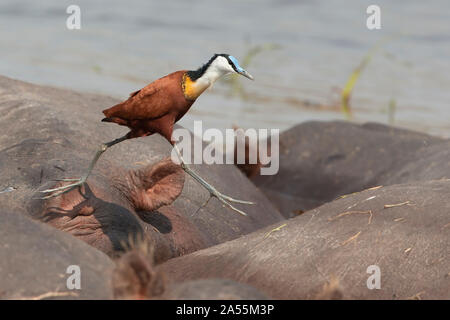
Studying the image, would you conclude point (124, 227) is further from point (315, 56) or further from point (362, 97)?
point (315, 56)

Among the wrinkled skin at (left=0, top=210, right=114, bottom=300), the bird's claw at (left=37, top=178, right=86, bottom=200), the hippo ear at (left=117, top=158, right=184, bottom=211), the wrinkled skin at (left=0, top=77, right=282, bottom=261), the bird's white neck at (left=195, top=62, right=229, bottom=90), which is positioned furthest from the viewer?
the hippo ear at (left=117, top=158, right=184, bottom=211)

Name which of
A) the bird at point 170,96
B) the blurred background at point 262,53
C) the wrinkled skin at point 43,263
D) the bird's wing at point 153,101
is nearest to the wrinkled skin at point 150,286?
the wrinkled skin at point 43,263

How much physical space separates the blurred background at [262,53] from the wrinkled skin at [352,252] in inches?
208

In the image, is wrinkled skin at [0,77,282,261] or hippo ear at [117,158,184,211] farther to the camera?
hippo ear at [117,158,184,211]

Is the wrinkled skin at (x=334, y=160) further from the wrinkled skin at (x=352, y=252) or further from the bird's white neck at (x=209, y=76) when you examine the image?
the bird's white neck at (x=209, y=76)

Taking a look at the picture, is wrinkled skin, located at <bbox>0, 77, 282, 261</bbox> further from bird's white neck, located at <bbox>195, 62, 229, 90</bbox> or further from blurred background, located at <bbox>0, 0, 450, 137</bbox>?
blurred background, located at <bbox>0, 0, 450, 137</bbox>

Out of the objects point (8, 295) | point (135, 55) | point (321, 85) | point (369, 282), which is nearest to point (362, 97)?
point (321, 85)

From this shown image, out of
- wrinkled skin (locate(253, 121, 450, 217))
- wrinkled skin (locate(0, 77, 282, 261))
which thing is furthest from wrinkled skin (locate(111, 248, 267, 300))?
wrinkled skin (locate(253, 121, 450, 217))

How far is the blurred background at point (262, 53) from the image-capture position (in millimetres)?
11555

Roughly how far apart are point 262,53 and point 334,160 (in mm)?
6152

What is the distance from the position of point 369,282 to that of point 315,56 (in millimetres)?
10293

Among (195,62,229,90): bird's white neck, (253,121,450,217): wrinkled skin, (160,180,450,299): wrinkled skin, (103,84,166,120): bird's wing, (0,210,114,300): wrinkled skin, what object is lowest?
(253,121,450,217): wrinkled skin

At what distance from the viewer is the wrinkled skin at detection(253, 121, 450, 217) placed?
7969 millimetres

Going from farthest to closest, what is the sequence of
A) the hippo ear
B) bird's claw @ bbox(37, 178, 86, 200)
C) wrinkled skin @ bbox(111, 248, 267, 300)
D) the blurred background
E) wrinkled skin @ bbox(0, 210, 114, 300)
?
the blurred background → the hippo ear → bird's claw @ bbox(37, 178, 86, 200) → wrinkled skin @ bbox(0, 210, 114, 300) → wrinkled skin @ bbox(111, 248, 267, 300)
